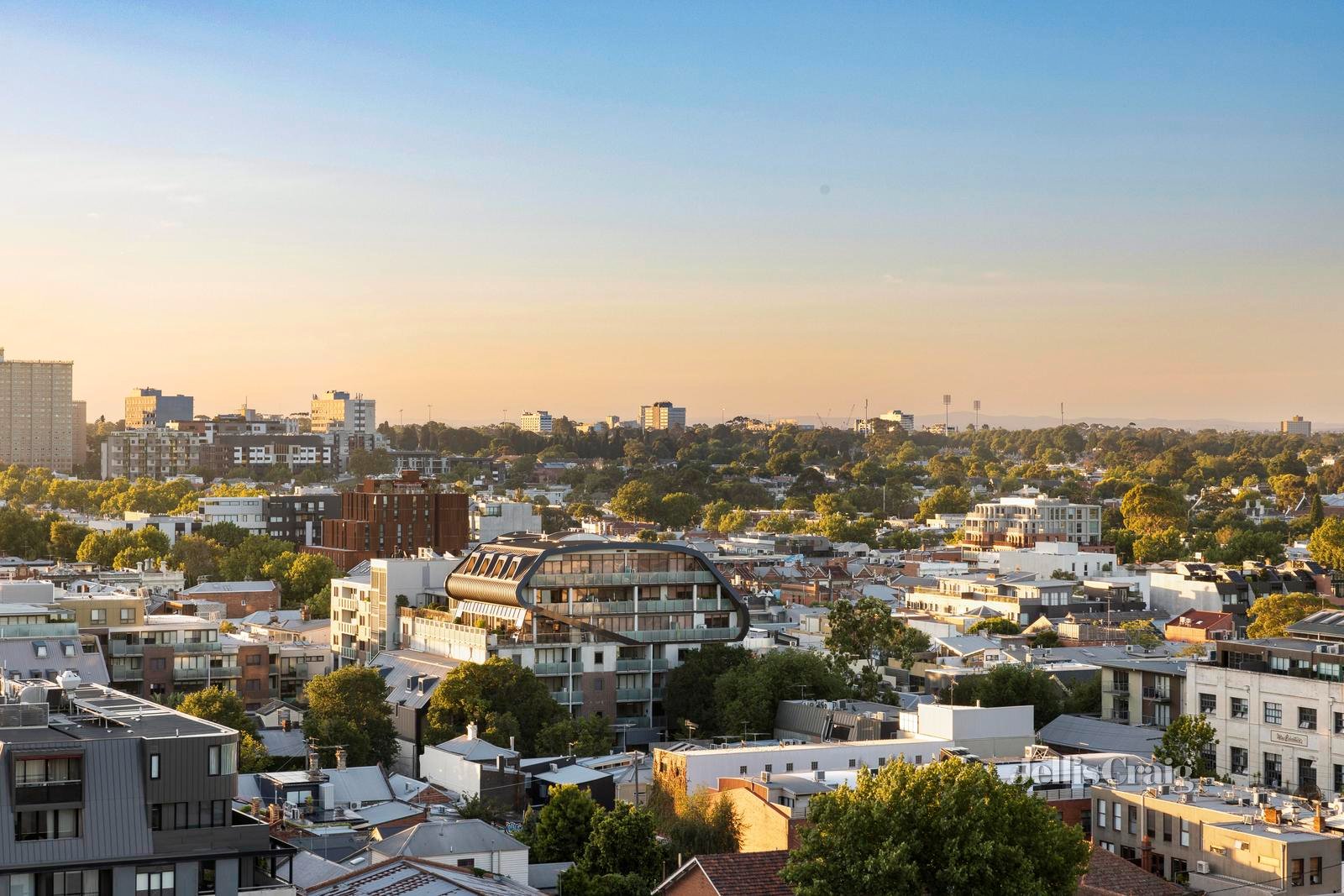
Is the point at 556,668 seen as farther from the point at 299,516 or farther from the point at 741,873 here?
the point at 299,516

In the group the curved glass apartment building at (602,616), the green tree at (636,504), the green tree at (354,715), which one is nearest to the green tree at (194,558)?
the curved glass apartment building at (602,616)

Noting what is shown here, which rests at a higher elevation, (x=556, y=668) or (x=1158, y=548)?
(x=1158, y=548)

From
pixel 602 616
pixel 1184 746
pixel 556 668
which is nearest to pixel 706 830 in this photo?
pixel 1184 746

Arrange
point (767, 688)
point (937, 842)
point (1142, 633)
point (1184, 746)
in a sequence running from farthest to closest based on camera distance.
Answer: point (1142, 633) < point (767, 688) < point (1184, 746) < point (937, 842)

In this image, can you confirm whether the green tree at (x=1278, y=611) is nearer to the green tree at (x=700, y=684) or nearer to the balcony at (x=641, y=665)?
the green tree at (x=700, y=684)

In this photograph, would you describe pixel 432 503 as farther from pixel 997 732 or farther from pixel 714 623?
pixel 997 732

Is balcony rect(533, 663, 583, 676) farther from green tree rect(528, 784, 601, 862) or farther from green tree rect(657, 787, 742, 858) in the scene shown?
green tree rect(528, 784, 601, 862)
